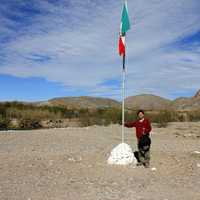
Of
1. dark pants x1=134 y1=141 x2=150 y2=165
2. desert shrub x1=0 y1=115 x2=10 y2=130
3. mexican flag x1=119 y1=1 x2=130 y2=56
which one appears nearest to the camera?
dark pants x1=134 y1=141 x2=150 y2=165

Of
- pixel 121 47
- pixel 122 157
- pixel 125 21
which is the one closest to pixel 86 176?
pixel 122 157

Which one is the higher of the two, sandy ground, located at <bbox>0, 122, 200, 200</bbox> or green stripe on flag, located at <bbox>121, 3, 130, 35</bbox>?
green stripe on flag, located at <bbox>121, 3, 130, 35</bbox>

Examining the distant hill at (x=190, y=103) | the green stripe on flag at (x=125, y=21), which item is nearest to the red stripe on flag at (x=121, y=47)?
the green stripe on flag at (x=125, y=21)

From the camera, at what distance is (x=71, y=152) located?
15234 mm

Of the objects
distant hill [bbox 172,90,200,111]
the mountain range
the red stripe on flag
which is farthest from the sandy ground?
the mountain range

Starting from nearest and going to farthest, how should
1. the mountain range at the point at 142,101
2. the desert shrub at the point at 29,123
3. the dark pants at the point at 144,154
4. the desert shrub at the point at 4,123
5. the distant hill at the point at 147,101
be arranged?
the dark pants at the point at 144,154
the desert shrub at the point at 4,123
the desert shrub at the point at 29,123
the mountain range at the point at 142,101
the distant hill at the point at 147,101

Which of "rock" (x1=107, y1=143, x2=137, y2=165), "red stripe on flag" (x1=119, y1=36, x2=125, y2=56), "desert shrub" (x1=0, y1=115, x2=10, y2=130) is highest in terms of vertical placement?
"red stripe on flag" (x1=119, y1=36, x2=125, y2=56)

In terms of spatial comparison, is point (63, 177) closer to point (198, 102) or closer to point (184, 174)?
point (184, 174)

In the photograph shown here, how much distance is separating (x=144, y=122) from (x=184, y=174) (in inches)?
80.8

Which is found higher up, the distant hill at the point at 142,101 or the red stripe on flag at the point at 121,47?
the distant hill at the point at 142,101

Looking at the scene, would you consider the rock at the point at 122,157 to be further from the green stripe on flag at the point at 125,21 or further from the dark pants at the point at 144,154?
the green stripe on flag at the point at 125,21

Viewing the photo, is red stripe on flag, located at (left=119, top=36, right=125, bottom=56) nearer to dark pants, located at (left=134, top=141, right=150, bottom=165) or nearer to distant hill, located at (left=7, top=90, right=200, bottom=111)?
dark pants, located at (left=134, top=141, right=150, bottom=165)

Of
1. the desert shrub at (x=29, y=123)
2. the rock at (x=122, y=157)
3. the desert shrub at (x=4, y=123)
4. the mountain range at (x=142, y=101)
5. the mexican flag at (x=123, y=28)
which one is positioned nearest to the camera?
the rock at (x=122, y=157)

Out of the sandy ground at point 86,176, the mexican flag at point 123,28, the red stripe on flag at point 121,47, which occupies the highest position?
the mexican flag at point 123,28
